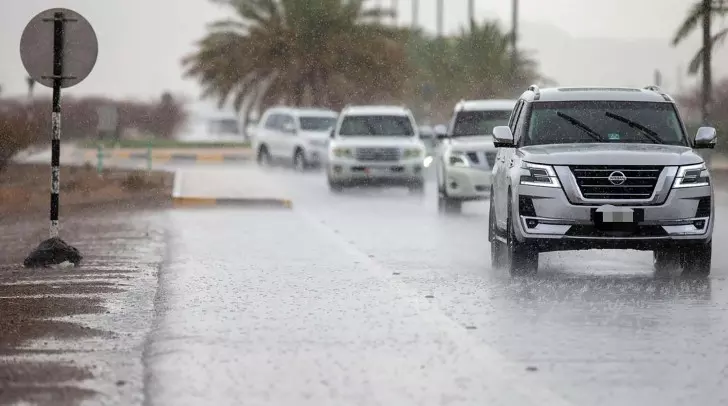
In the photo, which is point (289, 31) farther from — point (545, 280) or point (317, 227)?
point (545, 280)

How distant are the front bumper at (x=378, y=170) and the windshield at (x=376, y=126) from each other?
4.47ft

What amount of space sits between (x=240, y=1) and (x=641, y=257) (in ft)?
193

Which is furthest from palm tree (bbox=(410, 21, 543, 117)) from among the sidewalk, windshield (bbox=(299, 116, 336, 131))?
the sidewalk

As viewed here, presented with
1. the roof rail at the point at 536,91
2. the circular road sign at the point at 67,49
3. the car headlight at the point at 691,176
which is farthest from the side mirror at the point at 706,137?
the circular road sign at the point at 67,49

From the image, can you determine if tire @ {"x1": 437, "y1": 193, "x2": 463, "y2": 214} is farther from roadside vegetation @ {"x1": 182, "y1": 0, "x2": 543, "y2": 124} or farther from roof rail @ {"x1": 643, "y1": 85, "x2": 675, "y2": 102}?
roadside vegetation @ {"x1": 182, "y1": 0, "x2": 543, "y2": 124}

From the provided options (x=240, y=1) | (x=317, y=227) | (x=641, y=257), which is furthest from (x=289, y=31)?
(x=641, y=257)

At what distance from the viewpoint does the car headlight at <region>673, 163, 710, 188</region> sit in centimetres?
1500

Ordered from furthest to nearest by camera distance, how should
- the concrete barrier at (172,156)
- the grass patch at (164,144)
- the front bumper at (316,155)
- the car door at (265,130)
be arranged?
the grass patch at (164,144)
the concrete barrier at (172,156)
the car door at (265,130)
the front bumper at (316,155)

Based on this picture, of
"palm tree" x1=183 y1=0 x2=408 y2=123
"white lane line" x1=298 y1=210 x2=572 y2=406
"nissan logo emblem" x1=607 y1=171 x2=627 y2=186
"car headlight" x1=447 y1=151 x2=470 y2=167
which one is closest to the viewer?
"white lane line" x1=298 y1=210 x2=572 y2=406

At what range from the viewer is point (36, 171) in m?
41.4

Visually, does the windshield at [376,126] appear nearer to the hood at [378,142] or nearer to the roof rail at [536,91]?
the hood at [378,142]

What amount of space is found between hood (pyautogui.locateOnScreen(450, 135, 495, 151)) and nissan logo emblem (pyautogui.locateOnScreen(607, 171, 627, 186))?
36.5 ft

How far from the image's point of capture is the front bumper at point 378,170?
34.3 meters

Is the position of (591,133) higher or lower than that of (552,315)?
higher
